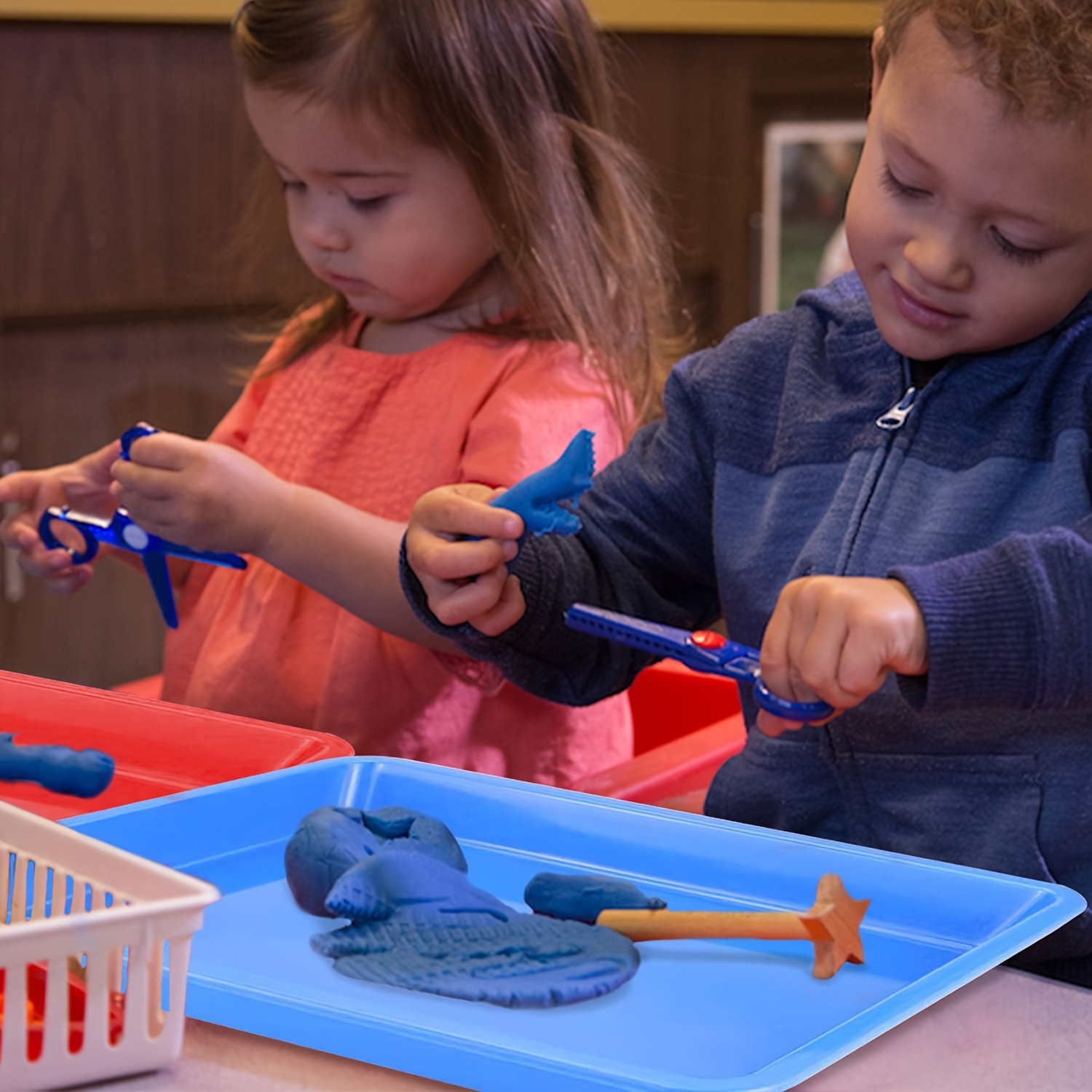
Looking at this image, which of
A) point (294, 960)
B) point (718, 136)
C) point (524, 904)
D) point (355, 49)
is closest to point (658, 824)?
point (524, 904)

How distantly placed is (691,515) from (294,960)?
43cm

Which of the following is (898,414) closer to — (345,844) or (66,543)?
(345,844)

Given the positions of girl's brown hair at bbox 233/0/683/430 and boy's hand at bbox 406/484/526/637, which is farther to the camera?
girl's brown hair at bbox 233/0/683/430

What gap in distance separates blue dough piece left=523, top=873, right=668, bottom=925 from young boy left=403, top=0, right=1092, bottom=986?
10cm

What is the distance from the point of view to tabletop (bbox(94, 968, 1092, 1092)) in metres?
0.47

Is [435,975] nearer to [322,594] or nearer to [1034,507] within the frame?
[1034,507]

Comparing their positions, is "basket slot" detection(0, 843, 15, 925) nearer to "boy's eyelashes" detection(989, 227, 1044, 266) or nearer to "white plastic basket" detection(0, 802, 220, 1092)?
"white plastic basket" detection(0, 802, 220, 1092)

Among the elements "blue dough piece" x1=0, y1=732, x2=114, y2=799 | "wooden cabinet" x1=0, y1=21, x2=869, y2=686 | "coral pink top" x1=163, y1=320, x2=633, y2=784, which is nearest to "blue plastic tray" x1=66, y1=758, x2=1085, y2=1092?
"blue dough piece" x1=0, y1=732, x2=114, y2=799

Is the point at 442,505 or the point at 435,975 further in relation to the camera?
the point at 442,505

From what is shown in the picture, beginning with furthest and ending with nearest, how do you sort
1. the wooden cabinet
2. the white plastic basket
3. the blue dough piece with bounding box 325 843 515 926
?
the wooden cabinet < the blue dough piece with bounding box 325 843 515 926 < the white plastic basket

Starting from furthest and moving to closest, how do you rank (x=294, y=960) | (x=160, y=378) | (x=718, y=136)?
(x=718, y=136) → (x=160, y=378) → (x=294, y=960)

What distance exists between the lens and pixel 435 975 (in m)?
0.53

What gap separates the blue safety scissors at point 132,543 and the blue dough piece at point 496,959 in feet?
1.50

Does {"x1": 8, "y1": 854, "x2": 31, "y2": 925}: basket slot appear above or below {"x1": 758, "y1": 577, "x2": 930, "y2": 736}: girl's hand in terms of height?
below
